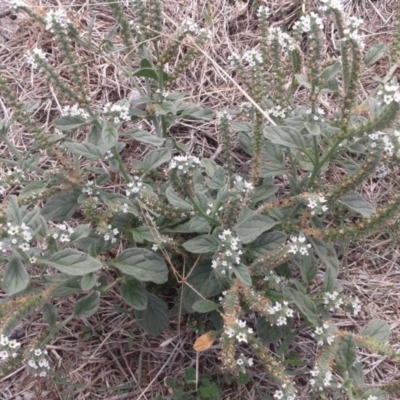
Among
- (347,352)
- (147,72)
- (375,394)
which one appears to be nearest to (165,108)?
(147,72)

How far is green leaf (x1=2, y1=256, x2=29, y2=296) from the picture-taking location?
207cm

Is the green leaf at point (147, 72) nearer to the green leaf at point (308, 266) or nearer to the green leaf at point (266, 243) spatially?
the green leaf at point (266, 243)

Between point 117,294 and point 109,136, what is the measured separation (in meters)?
1.01

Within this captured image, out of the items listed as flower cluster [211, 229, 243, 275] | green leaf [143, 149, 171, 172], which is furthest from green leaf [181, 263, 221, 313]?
green leaf [143, 149, 171, 172]

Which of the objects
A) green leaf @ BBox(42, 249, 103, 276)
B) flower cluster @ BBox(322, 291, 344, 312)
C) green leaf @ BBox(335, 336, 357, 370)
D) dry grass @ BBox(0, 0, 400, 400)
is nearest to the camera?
green leaf @ BBox(42, 249, 103, 276)

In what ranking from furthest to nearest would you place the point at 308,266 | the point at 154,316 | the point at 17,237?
1. the point at 154,316
2. the point at 308,266
3. the point at 17,237

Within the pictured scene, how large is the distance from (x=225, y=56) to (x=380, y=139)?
5.89 feet

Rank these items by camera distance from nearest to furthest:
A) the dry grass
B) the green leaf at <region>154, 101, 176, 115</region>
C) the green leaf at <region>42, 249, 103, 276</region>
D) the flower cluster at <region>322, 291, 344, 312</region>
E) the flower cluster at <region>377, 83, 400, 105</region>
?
the flower cluster at <region>377, 83, 400, 105</region>, the green leaf at <region>42, 249, 103, 276</region>, the flower cluster at <region>322, 291, 344, 312</region>, the green leaf at <region>154, 101, 176, 115</region>, the dry grass

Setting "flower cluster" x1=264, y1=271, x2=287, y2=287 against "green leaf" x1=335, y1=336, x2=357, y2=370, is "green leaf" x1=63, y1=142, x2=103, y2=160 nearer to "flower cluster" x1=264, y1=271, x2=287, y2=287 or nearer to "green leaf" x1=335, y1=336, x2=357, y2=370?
"flower cluster" x1=264, y1=271, x2=287, y2=287

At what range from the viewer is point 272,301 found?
8.12 feet

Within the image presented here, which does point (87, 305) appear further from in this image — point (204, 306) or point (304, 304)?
point (304, 304)

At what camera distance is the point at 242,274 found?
2248 mm

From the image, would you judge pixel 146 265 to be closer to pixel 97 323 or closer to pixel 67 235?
pixel 67 235

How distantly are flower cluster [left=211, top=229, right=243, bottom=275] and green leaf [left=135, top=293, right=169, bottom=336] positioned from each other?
56 cm
